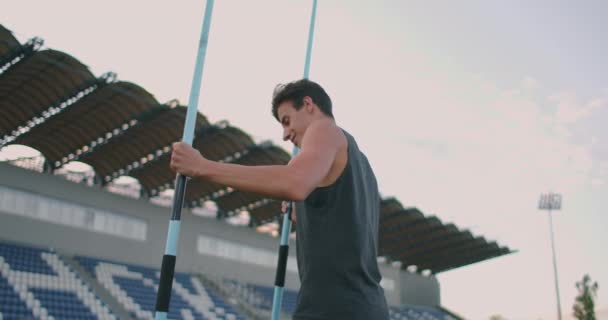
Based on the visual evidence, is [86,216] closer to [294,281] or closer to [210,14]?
[294,281]

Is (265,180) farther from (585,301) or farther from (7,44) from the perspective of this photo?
(585,301)

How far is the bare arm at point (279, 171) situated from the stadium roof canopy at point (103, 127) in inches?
788

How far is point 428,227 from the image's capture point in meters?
41.9

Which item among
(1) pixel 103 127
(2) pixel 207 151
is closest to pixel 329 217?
(1) pixel 103 127

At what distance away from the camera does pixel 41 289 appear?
22031mm

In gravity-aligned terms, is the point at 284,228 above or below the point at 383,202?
below

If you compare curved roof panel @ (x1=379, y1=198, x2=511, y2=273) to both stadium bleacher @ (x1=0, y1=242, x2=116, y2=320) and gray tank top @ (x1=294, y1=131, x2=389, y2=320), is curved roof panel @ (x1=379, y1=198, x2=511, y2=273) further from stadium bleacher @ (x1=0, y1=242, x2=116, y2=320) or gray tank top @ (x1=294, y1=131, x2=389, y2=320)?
gray tank top @ (x1=294, y1=131, x2=389, y2=320)

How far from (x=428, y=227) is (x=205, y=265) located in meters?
17.3

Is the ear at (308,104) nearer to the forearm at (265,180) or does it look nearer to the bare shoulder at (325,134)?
the bare shoulder at (325,134)

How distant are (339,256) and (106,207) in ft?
89.7

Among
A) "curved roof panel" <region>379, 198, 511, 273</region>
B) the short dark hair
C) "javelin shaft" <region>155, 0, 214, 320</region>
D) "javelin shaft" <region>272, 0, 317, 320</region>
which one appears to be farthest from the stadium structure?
the short dark hair

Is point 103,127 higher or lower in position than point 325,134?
higher

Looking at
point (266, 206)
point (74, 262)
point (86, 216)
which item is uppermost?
point (266, 206)

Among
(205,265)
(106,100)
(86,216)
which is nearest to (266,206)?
(205,265)
